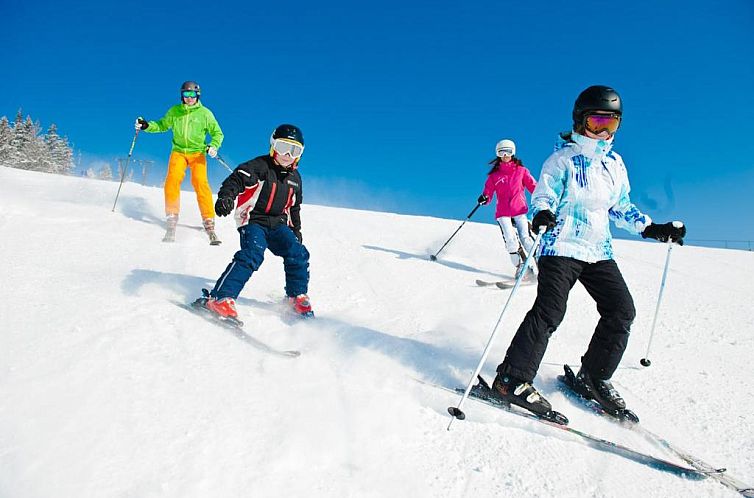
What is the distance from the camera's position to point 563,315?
2.81 meters

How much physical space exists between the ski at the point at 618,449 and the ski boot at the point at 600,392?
384 mm

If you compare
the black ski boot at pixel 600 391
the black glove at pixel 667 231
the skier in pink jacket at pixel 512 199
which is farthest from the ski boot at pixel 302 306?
the skier in pink jacket at pixel 512 199

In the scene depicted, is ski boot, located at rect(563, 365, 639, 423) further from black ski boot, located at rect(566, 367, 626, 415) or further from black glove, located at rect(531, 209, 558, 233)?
black glove, located at rect(531, 209, 558, 233)

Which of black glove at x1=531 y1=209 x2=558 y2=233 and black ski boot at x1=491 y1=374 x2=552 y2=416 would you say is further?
black glove at x1=531 y1=209 x2=558 y2=233

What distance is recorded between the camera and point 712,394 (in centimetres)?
315

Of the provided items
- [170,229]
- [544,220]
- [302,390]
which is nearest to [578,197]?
[544,220]

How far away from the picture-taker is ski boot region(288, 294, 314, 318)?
13.7 feet

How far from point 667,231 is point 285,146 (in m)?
3.41

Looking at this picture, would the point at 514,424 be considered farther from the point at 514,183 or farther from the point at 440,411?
the point at 514,183

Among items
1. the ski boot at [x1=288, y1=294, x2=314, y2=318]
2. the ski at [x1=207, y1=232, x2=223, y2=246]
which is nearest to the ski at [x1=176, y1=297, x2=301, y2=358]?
the ski boot at [x1=288, y1=294, x2=314, y2=318]

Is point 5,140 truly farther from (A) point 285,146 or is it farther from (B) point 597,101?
(B) point 597,101

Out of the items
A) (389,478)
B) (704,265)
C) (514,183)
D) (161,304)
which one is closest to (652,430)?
(389,478)

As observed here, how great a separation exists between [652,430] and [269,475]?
8.00ft

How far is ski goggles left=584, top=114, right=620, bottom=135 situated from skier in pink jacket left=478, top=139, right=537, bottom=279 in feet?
12.8
